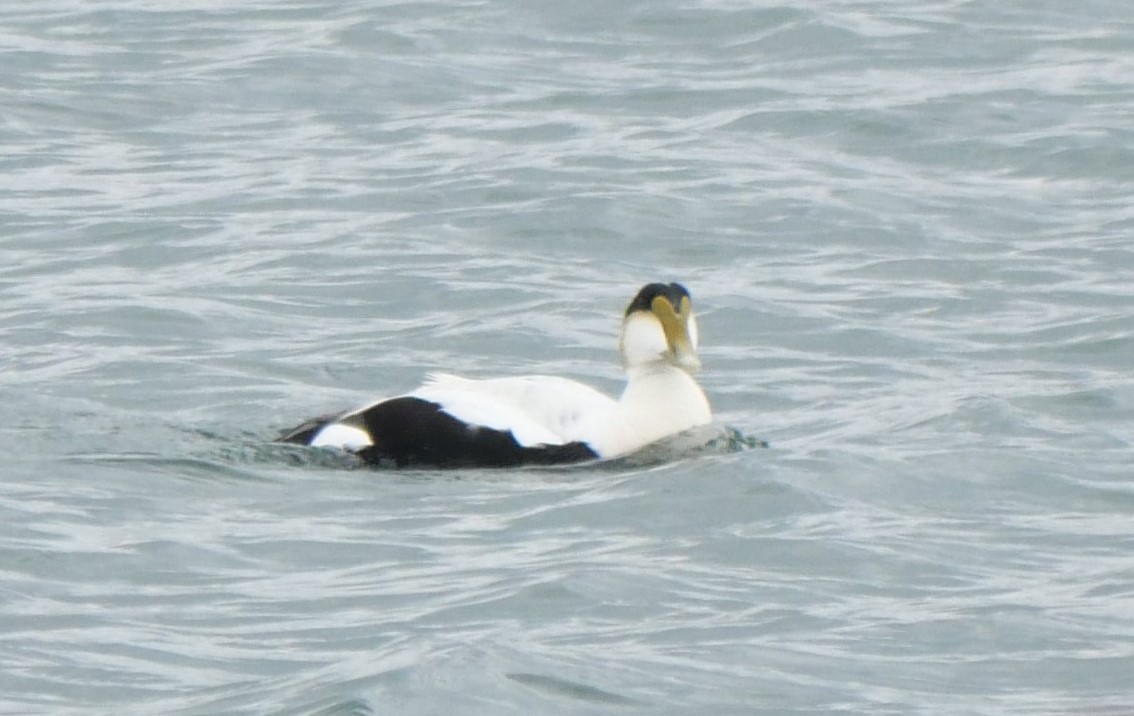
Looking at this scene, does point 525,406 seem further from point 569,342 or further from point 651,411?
point 569,342

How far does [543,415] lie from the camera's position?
8766 mm

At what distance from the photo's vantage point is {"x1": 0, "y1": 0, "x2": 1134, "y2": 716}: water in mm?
6289

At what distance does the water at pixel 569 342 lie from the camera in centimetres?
629

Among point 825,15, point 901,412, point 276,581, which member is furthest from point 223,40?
point 276,581

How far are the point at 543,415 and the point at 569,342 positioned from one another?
213cm

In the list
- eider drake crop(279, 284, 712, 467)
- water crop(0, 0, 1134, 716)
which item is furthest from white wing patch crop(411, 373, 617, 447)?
water crop(0, 0, 1134, 716)

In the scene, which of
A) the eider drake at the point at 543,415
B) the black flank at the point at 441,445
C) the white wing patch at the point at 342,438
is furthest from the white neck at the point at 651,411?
the white wing patch at the point at 342,438

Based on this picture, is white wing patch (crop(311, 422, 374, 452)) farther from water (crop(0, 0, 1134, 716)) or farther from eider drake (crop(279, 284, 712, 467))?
water (crop(0, 0, 1134, 716))

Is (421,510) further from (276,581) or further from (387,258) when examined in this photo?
(387,258)

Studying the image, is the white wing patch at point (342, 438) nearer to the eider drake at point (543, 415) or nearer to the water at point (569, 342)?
the eider drake at point (543, 415)

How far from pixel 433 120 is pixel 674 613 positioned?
891cm

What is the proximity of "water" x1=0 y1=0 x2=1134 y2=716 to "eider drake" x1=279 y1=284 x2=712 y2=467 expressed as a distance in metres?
0.19

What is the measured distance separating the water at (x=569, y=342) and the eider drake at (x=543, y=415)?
189 mm

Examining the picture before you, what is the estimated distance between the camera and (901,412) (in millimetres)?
9445
